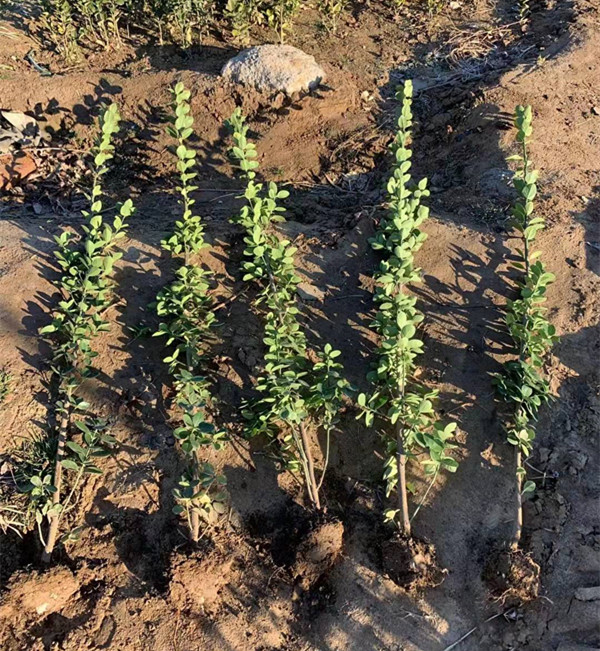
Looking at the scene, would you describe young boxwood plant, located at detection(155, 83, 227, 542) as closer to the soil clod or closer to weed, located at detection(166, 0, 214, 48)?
the soil clod

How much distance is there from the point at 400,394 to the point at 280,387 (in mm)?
758

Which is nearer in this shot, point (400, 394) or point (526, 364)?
point (400, 394)

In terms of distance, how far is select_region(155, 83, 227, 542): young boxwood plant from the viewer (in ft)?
11.4

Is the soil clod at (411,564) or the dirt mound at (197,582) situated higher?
the soil clod at (411,564)

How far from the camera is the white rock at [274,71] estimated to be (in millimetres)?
7043

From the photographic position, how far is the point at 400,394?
366 cm

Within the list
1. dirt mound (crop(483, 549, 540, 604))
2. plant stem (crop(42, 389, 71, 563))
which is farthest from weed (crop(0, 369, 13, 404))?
dirt mound (crop(483, 549, 540, 604))

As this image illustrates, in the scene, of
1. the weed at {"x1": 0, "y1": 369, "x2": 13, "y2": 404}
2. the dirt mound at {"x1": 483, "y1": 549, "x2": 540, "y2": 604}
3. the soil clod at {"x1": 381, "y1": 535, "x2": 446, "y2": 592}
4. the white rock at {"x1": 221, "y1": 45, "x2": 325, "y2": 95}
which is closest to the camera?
the dirt mound at {"x1": 483, "y1": 549, "x2": 540, "y2": 604}

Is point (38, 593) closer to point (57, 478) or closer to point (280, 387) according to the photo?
point (57, 478)

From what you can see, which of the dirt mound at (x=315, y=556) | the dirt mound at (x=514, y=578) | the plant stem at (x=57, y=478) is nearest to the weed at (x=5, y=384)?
the plant stem at (x=57, y=478)

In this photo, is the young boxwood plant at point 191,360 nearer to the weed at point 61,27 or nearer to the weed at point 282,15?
the weed at point 282,15

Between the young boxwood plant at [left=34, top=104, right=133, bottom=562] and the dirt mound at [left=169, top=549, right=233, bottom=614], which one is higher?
the young boxwood plant at [left=34, top=104, right=133, bottom=562]

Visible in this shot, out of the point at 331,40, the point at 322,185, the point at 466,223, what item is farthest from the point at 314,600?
the point at 331,40

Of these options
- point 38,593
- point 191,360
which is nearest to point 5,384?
point 191,360
